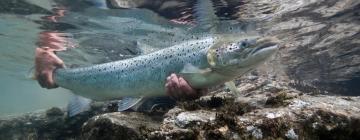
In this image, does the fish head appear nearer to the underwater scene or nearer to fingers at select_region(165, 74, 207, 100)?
the underwater scene

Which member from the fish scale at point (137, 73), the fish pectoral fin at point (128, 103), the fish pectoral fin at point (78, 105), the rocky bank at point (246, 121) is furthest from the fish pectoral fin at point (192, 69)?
the fish pectoral fin at point (78, 105)

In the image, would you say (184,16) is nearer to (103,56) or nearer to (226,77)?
(226,77)

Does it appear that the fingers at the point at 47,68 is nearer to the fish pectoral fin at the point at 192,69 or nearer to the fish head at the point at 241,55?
the fish pectoral fin at the point at 192,69

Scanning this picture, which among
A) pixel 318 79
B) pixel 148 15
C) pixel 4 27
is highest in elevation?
pixel 148 15

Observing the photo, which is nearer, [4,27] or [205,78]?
[205,78]

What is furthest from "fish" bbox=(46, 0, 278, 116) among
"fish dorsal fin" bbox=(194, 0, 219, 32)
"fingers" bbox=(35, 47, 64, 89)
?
"fish dorsal fin" bbox=(194, 0, 219, 32)

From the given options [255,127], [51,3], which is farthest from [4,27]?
[255,127]

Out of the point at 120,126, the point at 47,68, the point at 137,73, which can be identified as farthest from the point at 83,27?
the point at 120,126

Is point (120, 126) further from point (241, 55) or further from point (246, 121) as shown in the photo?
point (241, 55)
